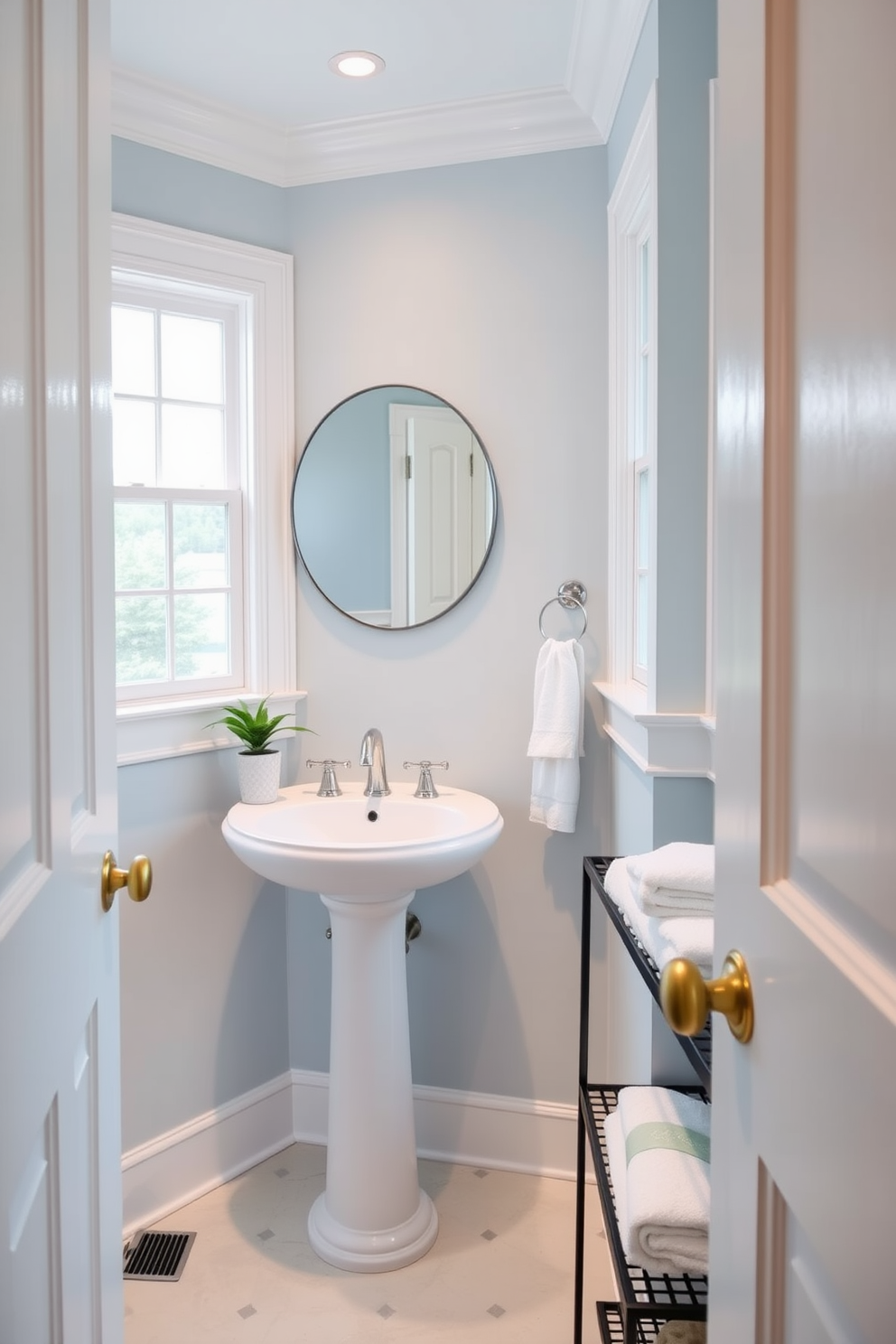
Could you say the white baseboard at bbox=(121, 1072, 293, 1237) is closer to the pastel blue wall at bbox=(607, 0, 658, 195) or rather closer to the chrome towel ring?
the chrome towel ring

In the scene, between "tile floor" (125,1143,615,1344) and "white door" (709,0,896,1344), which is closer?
"white door" (709,0,896,1344)

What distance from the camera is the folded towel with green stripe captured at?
53.1 inches

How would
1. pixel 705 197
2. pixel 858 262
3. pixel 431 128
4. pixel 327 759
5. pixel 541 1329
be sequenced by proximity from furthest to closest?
pixel 327 759 → pixel 431 128 → pixel 541 1329 → pixel 705 197 → pixel 858 262

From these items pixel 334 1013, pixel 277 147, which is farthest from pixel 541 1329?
pixel 277 147

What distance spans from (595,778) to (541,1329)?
116 cm

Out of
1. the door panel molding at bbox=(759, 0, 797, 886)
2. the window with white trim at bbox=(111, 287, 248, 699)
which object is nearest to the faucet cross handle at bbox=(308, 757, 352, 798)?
the window with white trim at bbox=(111, 287, 248, 699)

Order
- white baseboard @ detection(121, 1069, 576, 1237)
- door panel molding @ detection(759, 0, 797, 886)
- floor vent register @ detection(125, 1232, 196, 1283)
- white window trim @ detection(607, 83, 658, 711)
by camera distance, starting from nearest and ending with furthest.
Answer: door panel molding @ detection(759, 0, 797, 886) < floor vent register @ detection(125, 1232, 196, 1283) < white window trim @ detection(607, 83, 658, 711) < white baseboard @ detection(121, 1069, 576, 1237)

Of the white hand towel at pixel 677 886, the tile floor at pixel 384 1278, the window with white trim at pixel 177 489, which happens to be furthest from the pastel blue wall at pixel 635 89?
the tile floor at pixel 384 1278

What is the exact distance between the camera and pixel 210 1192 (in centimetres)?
251

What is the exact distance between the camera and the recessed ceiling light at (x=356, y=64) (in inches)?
87.0

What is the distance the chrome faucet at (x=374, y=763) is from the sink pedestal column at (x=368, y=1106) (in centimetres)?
33

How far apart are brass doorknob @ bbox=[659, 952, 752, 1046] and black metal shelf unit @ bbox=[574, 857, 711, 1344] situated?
0.45m

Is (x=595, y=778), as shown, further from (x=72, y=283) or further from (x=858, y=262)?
(x=858, y=262)

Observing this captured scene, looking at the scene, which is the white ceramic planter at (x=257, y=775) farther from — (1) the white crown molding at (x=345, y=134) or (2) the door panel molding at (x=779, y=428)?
(2) the door panel molding at (x=779, y=428)
